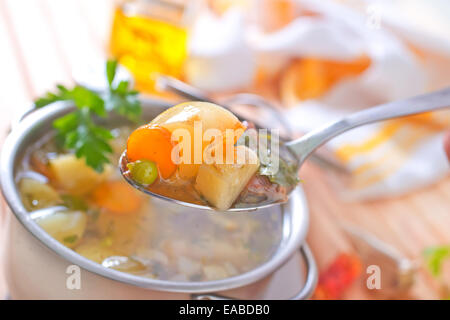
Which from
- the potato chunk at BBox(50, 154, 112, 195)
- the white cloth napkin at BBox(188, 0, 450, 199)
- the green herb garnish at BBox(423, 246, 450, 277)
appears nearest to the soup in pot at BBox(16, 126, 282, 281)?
the potato chunk at BBox(50, 154, 112, 195)

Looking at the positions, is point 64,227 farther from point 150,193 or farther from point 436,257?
point 436,257

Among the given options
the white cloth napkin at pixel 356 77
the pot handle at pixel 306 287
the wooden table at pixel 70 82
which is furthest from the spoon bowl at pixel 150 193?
the white cloth napkin at pixel 356 77

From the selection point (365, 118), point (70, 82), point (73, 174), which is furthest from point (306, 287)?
point (70, 82)

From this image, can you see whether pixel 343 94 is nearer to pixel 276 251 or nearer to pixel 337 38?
pixel 337 38

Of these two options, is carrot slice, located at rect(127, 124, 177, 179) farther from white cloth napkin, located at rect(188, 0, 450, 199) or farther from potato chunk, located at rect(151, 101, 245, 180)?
white cloth napkin, located at rect(188, 0, 450, 199)

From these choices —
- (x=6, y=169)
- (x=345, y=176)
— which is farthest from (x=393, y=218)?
(x=6, y=169)

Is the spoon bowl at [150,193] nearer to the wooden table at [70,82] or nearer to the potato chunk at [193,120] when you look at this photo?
the potato chunk at [193,120]
